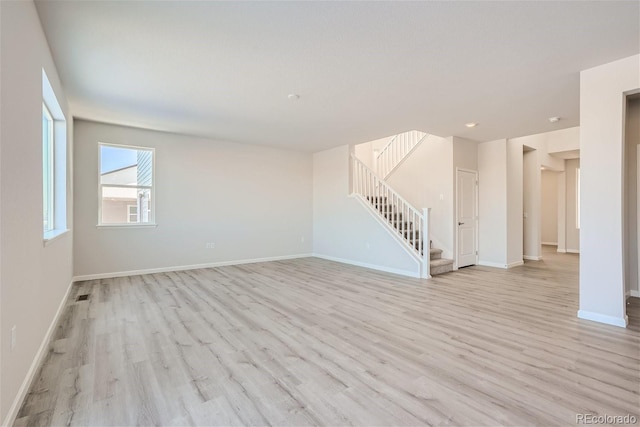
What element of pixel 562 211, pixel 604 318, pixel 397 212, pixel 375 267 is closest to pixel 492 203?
pixel 397 212

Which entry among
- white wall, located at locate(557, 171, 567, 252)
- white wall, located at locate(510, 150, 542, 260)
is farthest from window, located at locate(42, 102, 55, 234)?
Result: white wall, located at locate(557, 171, 567, 252)

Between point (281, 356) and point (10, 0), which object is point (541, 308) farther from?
point (10, 0)

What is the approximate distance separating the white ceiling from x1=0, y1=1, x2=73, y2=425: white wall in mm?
527

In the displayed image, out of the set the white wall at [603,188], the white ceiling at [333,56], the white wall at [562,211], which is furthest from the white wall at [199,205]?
the white wall at [562,211]

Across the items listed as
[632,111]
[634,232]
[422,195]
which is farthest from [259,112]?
[634,232]

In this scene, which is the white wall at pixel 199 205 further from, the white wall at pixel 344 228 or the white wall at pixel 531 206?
the white wall at pixel 531 206

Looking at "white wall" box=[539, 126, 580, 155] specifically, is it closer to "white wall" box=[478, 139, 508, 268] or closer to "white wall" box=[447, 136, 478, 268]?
"white wall" box=[478, 139, 508, 268]

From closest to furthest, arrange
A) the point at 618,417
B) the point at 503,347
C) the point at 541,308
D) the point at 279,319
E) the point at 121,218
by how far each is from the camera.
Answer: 1. the point at 618,417
2. the point at 503,347
3. the point at 279,319
4. the point at 541,308
5. the point at 121,218

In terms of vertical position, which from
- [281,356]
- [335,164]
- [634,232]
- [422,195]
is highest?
[335,164]

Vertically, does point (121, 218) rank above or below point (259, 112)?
below

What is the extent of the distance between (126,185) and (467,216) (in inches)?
263

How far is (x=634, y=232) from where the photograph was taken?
13.1ft

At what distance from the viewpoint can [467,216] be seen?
251 inches

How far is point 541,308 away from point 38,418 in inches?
182
